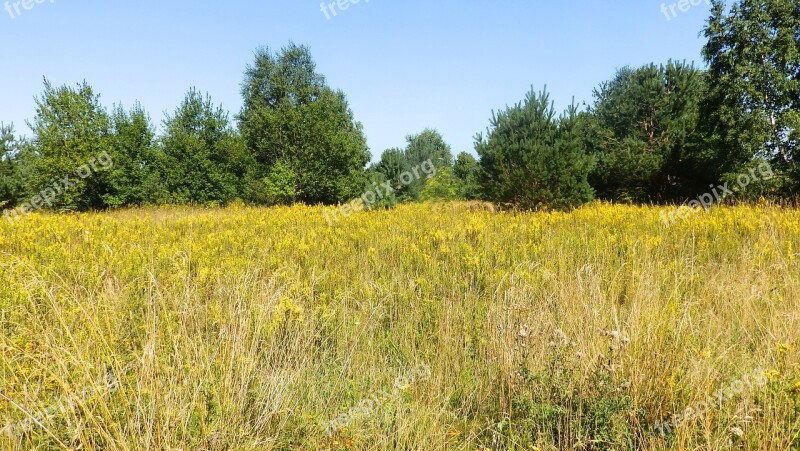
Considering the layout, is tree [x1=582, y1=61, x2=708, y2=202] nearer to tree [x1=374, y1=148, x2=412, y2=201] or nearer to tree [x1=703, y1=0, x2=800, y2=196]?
tree [x1=703, y1=0, x2=800, y2=196]

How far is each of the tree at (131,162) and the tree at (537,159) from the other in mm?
17258

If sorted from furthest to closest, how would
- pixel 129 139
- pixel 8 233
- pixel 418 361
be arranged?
1. pixel 129 139
2. pixel 8 233
3. pixel 418 361

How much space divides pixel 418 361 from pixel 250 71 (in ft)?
132

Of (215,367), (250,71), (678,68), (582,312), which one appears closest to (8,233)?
(215,367)

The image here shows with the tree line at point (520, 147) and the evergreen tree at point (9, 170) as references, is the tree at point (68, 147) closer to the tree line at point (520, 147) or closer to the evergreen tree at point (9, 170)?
the tree line at point (520, 147)

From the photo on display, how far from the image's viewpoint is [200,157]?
67.4ft

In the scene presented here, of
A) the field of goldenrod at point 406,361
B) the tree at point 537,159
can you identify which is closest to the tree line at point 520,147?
the tree at point 537,159

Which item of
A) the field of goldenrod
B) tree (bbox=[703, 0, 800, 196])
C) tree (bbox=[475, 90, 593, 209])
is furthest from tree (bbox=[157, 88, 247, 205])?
tree (bbox=[703, 0, 800, 196])

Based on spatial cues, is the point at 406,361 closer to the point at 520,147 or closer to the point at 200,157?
the point at 520,147

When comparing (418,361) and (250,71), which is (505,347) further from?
(250,71)

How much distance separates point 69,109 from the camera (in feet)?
65.1

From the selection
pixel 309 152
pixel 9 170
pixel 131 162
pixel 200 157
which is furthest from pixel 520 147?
pixel 9 170

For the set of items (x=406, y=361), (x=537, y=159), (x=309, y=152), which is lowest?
(x=406, y=361)

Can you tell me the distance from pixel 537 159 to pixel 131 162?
20.1 meters
